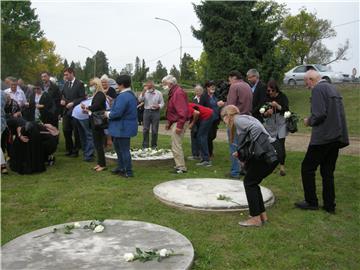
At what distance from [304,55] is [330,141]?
4513 cm

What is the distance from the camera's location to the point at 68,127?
34.5ft

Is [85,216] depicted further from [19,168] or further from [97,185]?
[19,168]

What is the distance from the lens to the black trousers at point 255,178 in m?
5.46

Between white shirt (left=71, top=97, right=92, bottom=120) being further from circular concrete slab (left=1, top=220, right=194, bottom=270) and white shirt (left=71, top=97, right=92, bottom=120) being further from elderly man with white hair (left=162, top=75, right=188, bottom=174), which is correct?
circular concrete slab (left=1, top=220, right=194, bottom=270)

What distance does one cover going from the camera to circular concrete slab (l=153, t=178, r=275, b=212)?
618 cm

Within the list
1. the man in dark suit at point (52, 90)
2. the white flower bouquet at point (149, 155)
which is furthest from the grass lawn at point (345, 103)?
the man in dark suit at point (52, 90)

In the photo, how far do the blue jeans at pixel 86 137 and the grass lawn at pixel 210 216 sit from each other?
0.96 meters

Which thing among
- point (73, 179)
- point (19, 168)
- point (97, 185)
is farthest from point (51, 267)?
point (19, 168)

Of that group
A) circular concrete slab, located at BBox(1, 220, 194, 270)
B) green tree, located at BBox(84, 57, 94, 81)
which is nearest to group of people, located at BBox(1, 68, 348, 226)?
circular concrete slab, located at BBox(1, 220, 194, 270)

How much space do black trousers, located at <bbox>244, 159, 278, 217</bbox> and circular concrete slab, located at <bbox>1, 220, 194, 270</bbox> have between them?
3.45 feet

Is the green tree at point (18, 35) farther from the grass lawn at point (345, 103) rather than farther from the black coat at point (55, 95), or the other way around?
the black coat at point (55, 95)

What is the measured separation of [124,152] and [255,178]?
322 cm

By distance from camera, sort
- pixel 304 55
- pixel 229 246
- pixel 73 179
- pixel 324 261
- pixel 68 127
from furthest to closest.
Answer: pixel 304 55
pixel 68 127
pixel 73 179
pixel 229 246
pixel 324 261

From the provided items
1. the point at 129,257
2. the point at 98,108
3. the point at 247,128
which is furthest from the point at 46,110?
the point at 129,257
